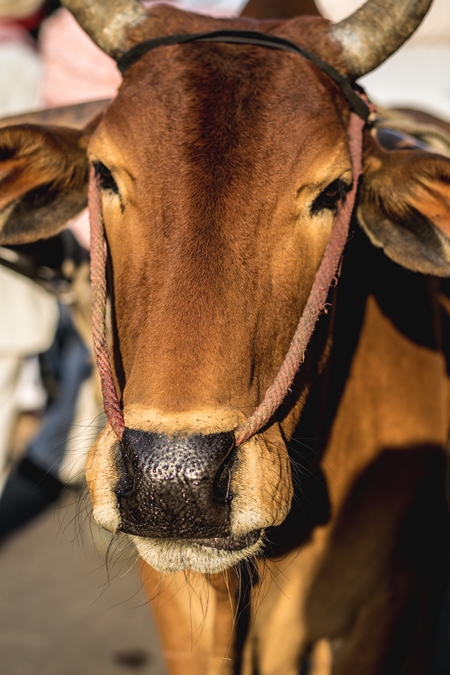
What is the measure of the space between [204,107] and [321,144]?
32 centimetres

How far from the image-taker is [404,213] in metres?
2.46

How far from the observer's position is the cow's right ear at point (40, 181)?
8.29 ft

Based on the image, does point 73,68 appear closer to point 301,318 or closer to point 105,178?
point 105,178

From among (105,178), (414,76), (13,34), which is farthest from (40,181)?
(414,76)

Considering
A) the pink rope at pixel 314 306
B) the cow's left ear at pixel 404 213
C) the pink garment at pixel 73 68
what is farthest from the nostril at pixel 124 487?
the pink garment at pixel 73 68

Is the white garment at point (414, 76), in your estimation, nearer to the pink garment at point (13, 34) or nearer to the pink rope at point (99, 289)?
the pink garment at point (13, 34)

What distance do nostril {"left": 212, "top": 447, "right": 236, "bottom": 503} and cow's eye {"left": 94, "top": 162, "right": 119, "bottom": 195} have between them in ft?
2.81

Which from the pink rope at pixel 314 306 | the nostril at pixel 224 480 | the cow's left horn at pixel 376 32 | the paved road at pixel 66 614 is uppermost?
the cow's left horn at pixel 376 32

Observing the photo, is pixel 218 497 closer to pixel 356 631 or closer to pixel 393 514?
pixel 393 514

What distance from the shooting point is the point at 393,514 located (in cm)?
290

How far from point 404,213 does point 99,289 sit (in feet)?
3.03

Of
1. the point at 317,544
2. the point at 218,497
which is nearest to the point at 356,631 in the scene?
the point at 317,544

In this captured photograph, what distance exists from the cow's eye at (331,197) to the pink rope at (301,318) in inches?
0.8

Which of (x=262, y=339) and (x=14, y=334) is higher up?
(x=262, y=339)
